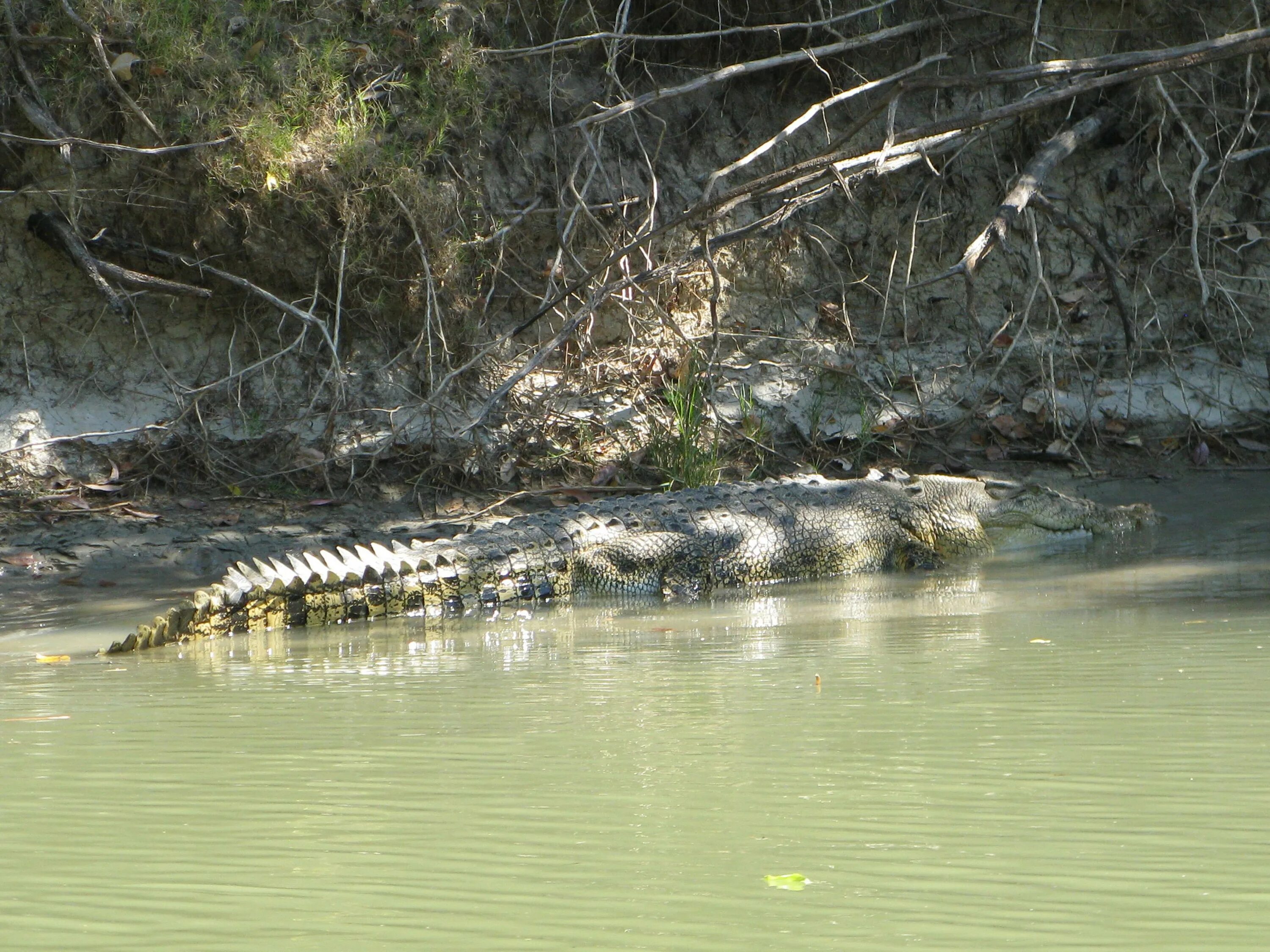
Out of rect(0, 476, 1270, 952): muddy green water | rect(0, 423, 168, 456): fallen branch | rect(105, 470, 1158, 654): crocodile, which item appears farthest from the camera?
rect(0, 423, 168, 456): fallen branch

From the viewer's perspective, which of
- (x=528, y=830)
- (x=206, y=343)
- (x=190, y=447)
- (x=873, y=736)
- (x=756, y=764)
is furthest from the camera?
(x=206, y=343)

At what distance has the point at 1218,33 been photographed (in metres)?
9.04

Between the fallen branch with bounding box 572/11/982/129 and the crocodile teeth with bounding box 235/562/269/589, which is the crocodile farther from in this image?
the fallen branch with bounding box 572/11/982/129

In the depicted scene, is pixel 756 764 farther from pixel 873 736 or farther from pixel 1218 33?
pixel 1218 33

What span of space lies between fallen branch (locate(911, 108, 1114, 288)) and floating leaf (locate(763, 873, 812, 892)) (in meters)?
4.08

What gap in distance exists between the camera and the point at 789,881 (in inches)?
74.7

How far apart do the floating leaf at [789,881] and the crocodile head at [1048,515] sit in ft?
17.1

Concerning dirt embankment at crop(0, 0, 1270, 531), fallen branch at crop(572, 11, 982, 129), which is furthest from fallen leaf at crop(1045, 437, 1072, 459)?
fallen branch at crop(572, 11, 982, 129)

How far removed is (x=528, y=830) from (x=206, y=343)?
653cm

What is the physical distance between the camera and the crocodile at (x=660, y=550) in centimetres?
505

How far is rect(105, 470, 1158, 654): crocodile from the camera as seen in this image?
5.05m

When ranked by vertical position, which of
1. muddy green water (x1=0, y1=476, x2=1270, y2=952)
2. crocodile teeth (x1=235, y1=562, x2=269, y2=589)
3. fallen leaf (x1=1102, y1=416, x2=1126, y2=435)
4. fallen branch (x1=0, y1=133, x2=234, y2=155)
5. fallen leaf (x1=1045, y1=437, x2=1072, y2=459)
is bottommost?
muddy green water (x1=0, y1=476, x2=1270, y2=952)

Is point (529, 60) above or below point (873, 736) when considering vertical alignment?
above

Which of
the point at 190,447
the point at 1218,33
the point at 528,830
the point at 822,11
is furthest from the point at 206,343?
the point at 1218,33
